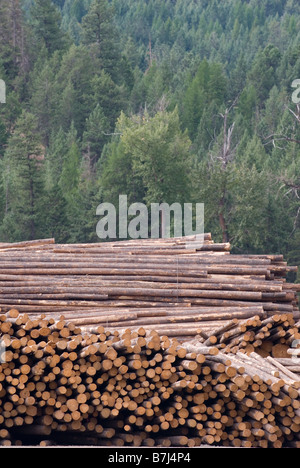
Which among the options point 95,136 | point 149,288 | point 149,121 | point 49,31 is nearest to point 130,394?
point 149,288

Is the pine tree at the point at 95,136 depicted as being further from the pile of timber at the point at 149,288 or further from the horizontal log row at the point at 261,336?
the horizontal log row at the point at 261,336

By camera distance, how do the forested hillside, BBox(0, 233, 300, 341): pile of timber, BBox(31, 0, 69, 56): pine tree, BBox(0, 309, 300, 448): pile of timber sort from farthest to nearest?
BBox(31, 0, 69, 56): pine tree, the forested hillside, BBox(0, 233, 300, 341): pile of timber, BBox(0, 309, 300, 448): pile of timber

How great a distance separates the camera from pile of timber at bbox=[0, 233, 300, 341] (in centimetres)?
1255

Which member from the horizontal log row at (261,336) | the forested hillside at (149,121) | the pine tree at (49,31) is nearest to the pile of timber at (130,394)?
the horizontal log row at (261,336)

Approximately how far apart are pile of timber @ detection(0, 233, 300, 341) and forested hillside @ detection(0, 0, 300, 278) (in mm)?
26700

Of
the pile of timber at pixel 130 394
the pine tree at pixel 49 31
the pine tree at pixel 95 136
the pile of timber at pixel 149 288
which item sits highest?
the pine tree at pixel 49 31

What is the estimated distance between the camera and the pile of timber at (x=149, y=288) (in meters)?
12.5

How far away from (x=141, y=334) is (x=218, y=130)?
74204mm

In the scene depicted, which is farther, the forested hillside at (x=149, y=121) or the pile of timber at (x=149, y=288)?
the forested hillside at (x=149, y=121)

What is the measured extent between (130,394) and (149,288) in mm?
3232

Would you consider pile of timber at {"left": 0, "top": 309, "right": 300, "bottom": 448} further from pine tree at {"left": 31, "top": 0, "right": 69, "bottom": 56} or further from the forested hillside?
pine tree at {"left": 31, "top": 0, "right": 69, "bottom": 56}

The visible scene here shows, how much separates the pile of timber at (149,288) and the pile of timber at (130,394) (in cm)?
186

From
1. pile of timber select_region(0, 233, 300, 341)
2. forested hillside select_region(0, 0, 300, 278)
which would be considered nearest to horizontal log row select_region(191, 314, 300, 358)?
pile of timber select_region(0, 233, 300, 341)

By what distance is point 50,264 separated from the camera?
13758 mm
